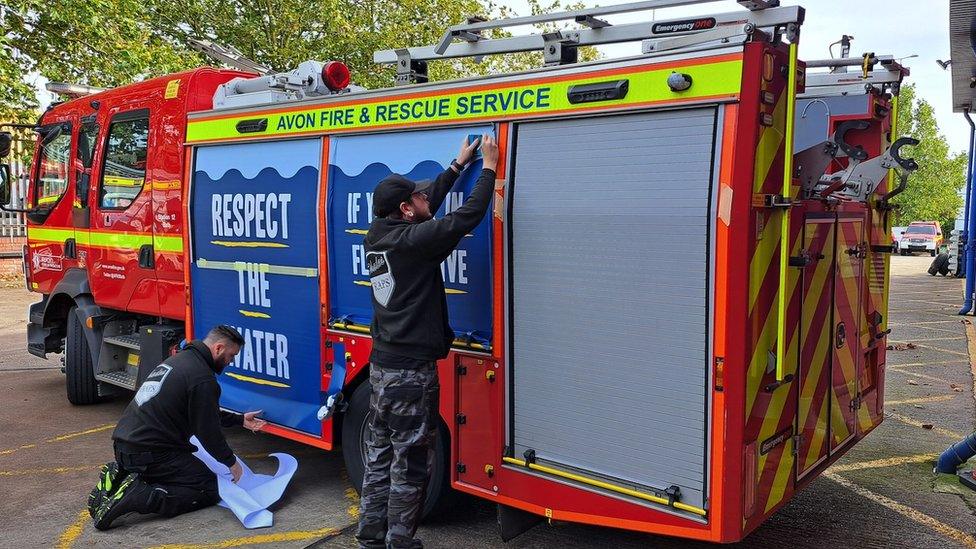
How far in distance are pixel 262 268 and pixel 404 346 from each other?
178 centimetres

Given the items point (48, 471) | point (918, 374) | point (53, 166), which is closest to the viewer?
point (48, 471)

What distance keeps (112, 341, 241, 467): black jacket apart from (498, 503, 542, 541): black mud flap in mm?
1745

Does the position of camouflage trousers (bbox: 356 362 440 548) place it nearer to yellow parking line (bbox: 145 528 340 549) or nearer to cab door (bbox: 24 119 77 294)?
yellow parking line (bbox: 145 528 340 549)

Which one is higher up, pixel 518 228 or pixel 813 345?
pixel 518 228

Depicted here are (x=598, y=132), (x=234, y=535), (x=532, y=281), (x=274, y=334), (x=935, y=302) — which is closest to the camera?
(x=598, y=132)

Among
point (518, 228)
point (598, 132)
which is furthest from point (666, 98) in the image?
point (518, 228)

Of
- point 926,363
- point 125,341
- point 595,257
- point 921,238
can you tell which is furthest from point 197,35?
point 921,238

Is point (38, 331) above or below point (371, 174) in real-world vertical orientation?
below

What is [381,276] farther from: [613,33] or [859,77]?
[859,77]

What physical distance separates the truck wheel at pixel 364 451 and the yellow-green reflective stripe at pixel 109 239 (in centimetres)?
215

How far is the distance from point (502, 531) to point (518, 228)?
1.56 metres

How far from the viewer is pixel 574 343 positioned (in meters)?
3.71

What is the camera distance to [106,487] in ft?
15.3

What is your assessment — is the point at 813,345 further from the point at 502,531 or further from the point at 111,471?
the point at 111,471
